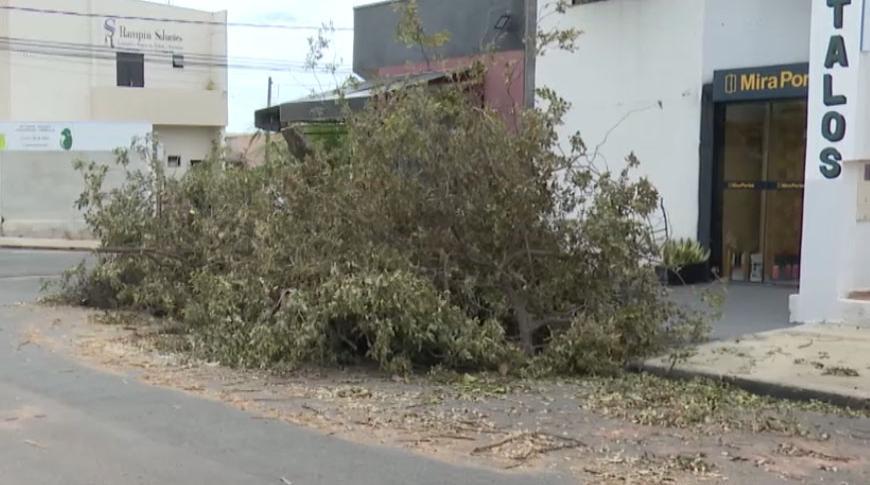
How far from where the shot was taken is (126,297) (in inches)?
531

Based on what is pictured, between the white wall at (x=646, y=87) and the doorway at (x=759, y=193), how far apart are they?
0.67 metres

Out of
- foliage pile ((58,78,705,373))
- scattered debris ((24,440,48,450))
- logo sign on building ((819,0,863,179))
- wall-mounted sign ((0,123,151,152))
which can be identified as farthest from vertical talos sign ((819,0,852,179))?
wall-mounted sign ((0,123,151,152))

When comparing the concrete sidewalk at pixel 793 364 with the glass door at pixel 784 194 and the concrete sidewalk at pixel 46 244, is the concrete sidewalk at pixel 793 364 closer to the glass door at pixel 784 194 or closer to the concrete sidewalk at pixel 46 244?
the glass door at pixel 784 194

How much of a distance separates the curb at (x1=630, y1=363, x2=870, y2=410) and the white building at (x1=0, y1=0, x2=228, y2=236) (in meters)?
26.3

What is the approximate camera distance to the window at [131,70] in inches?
1592

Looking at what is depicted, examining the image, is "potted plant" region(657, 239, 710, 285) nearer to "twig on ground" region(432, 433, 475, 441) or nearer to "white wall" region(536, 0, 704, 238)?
"white wall" region(536, 0, 704, 238)

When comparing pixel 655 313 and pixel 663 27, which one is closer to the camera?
pixel 655 313

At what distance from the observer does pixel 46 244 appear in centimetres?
3017

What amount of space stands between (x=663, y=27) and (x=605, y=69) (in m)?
1.37

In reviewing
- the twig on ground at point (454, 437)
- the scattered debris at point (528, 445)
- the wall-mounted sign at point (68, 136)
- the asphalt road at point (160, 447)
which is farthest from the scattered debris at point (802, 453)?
the wall-mounted sign at point (68, 136)

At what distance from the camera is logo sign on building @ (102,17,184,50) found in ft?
131

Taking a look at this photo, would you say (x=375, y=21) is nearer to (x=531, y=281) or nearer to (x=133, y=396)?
(x=531, y=281)

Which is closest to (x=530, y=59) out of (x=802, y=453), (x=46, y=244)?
(x=802, y=453)

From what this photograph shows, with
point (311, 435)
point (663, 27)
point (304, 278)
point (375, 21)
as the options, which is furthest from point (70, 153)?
point (311, 435)
